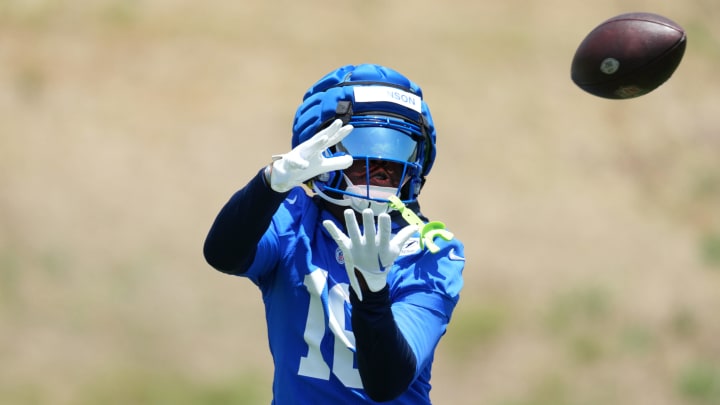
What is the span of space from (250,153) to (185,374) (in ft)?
5.62

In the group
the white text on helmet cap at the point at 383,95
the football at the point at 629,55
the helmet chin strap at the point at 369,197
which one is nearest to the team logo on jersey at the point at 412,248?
the helmet chin strap at the point at 369,197

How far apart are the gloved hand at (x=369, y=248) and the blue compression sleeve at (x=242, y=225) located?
180mm

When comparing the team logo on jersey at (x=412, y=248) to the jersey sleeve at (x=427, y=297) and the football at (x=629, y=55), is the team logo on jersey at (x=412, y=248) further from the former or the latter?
the football at (x=629, y=55)

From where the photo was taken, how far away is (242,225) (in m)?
2.43

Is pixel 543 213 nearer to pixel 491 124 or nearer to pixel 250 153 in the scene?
pixel 491 124

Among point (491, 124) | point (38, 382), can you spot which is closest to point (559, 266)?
point (491, 124)

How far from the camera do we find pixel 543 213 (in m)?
8.26

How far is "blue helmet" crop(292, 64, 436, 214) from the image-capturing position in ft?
8.60

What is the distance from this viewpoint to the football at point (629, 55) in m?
3.43

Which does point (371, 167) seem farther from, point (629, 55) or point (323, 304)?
point (629, 55)

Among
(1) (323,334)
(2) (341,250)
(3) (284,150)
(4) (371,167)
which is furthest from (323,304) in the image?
(3) (284,150)

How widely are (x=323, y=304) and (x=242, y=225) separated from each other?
30 cm

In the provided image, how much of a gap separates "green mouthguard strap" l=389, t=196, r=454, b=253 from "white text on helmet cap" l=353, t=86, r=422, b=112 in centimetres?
25

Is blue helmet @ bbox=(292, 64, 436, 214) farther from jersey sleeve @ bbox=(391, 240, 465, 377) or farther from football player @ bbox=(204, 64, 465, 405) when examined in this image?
jersey sleeve @ bbox=(391, 240, 465, 377)
